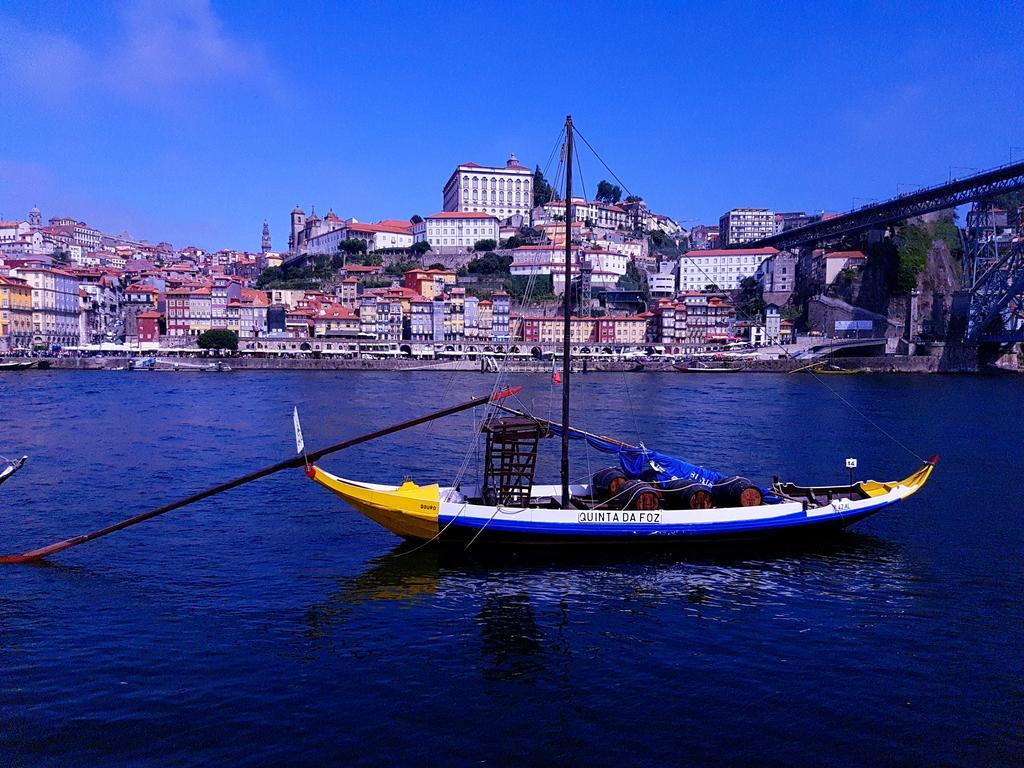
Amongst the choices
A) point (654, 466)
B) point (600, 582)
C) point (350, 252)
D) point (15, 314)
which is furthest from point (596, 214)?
point (600, 582)

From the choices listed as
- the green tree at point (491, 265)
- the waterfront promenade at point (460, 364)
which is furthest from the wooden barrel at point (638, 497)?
the green tree at point (491, 265)

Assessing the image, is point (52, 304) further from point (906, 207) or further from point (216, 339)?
point (906, 207)

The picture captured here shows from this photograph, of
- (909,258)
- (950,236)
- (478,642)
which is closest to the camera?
(478,642)

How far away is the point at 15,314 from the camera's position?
74438 millimetres

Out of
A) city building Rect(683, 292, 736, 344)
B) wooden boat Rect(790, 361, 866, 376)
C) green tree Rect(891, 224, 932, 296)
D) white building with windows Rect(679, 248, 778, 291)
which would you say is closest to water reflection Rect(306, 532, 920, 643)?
wooden boat Rect(790, 361, 866, 376)

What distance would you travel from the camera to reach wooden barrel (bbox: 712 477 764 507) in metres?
13.0

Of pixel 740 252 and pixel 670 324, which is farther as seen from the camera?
pixel 740 252

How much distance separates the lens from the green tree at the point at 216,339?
75.8 meters

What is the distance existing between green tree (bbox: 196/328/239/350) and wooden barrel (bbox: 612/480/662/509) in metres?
70.2

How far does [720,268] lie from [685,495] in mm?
93464

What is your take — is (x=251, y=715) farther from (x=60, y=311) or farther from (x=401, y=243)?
(x=401, y=243)

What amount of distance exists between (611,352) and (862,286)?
2670cm

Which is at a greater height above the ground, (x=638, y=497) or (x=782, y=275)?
(x=782, y=275)

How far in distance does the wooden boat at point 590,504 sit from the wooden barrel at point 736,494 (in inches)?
0.7
